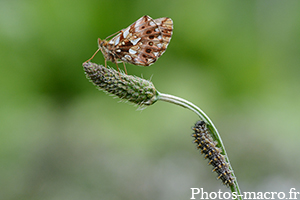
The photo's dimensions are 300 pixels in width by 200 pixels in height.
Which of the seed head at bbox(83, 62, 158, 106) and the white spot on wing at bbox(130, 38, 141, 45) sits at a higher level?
the white spot on wing at bbox(130, 38, 141, 45)

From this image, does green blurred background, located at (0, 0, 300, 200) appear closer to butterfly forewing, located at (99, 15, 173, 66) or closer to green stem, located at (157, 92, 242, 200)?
butterfly forewing, located at (99, 15, 173, 66)

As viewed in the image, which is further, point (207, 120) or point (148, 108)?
point (148, 108)

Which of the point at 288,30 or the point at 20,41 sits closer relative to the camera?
the point at 20,41

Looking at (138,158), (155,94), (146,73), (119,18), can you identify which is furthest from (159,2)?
(155,94)

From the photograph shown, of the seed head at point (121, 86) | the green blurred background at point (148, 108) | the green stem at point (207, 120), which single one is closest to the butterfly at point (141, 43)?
the seed head at point (121, 86)

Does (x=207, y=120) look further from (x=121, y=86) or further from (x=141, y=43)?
(x=141, y=43)

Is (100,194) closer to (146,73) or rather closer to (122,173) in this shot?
(122,173)

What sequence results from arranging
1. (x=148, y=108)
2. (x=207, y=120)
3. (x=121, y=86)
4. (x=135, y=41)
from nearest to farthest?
(x=207, y=120) < (x=121, y=86) < (x=135, y=41) < (x=148, y=108)

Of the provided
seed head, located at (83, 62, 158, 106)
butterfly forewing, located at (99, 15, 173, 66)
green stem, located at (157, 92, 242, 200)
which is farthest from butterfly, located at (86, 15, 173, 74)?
green stem, located at (157, 92, 242, 200)

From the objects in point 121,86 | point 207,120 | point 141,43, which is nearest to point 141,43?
point 141,43
